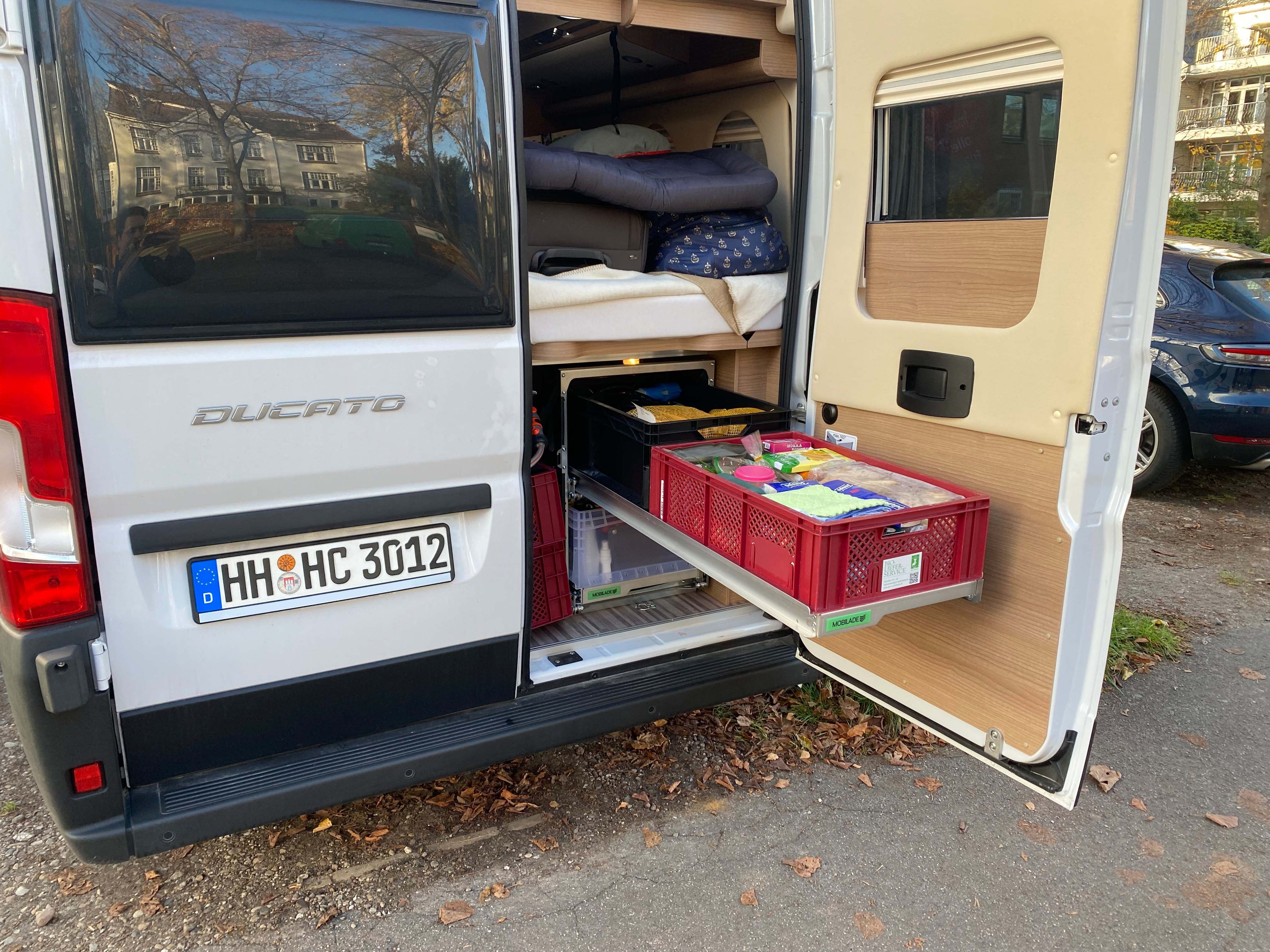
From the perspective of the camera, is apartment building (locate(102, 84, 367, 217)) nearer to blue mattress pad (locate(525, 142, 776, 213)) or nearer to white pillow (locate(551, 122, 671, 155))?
blue mattress pad (locate(525, 142, 776, 213))

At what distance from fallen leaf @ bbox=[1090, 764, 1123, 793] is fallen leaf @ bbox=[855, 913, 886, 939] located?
1.11 metres

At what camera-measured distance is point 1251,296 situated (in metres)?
5.50

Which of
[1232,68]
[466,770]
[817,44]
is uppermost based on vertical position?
[1232,68]

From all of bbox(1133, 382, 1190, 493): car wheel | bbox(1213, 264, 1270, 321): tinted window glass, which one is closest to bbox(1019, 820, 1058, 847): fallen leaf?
bbox(1133, 382, 1190, 493): car wheel

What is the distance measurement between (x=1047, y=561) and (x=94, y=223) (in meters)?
2.22

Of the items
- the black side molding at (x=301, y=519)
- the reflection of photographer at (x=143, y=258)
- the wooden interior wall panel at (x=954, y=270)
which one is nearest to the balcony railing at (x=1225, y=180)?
the wooden interior wall panel at (x=954, y=270)

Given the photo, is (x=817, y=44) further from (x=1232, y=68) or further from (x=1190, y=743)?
(x=1232, y=68)

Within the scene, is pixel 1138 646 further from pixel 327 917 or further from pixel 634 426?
pixel 327 917

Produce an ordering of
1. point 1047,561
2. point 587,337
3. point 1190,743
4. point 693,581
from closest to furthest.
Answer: point 1047,561
point 587,337
point 1190,743
point 693,581

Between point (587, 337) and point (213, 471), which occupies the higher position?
point (587, 337)

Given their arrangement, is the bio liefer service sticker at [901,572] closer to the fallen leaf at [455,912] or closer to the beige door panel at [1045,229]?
the beige door panel at [1045,229]

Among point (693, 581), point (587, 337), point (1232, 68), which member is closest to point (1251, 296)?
point (693, 581)

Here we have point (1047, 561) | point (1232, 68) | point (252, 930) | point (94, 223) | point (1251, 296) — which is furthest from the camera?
point (1232, 68)

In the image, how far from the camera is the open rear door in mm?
1941
